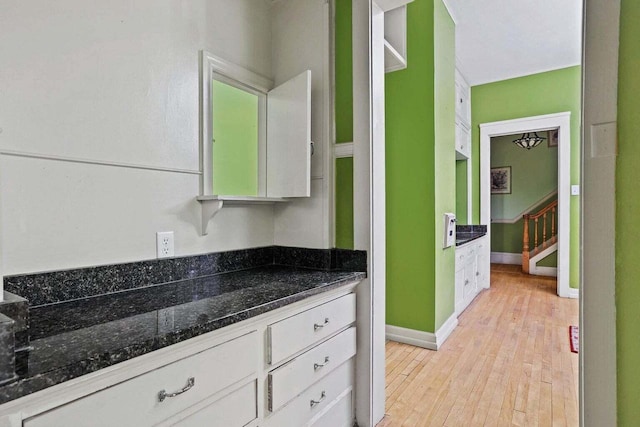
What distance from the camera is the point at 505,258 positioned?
7043mm

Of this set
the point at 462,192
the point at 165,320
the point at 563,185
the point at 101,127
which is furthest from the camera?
the point at 462,192

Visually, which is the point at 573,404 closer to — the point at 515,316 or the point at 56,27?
the point at 515,316

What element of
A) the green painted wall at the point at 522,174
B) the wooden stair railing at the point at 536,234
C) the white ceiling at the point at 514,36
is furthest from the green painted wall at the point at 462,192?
the green painted wall at the point at 522,174

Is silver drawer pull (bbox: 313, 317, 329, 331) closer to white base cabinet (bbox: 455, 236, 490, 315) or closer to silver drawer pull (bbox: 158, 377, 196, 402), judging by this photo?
silver drawer pull (bbox: 158, 377, 196, 402)

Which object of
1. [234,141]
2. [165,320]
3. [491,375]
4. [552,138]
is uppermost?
[552,138]

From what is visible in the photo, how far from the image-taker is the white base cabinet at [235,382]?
772 mm

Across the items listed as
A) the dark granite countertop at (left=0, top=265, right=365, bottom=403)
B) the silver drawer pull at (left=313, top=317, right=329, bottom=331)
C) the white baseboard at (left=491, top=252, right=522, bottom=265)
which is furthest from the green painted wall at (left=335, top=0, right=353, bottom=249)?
the white baseboard at (left=491, top=252, right=522, bottom=265)

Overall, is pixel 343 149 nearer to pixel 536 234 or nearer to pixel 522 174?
pixel 536 234

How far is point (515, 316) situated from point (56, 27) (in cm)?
431

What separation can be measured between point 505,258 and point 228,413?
7.23 meters

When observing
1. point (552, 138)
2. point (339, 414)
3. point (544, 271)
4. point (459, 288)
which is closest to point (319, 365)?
point (339, 414)

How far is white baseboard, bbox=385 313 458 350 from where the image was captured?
2.85 meters

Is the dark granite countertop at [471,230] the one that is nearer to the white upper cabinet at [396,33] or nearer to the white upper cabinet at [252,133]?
the white upper cabinet at [396,33]

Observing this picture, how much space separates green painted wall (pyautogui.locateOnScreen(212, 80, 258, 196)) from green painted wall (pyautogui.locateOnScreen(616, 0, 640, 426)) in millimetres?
1623
